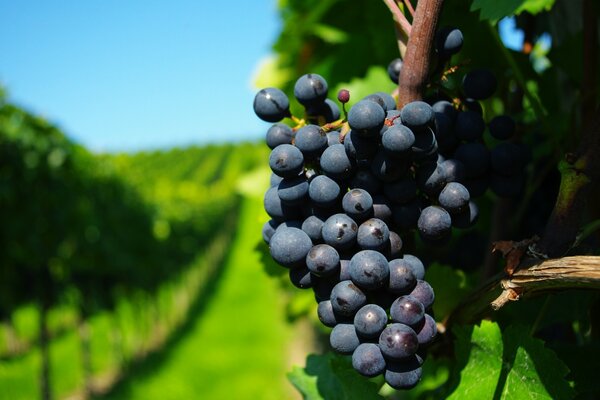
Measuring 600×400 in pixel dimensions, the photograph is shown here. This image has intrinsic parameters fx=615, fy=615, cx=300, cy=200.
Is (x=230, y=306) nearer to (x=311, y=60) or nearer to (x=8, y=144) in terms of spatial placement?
(x=8, y=144)

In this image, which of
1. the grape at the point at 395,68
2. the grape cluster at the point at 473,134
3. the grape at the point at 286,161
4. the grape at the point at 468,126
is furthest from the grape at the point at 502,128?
the grape at the point at 286,161

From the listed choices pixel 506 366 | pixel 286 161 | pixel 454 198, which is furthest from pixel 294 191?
pixel 506 366

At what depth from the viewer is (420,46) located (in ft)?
3.28

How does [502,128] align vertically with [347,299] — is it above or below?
above

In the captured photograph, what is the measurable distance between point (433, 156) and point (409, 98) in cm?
11

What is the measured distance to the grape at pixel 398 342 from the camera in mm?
941

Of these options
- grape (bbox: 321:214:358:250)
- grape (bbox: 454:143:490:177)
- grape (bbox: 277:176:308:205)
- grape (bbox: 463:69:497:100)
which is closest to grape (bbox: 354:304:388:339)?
grape (bbox: 321:214:358:250)

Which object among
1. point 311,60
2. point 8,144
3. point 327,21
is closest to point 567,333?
point 327,21

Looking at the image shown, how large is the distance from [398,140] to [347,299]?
0.87ft

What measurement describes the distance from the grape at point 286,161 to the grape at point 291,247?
0.33ft

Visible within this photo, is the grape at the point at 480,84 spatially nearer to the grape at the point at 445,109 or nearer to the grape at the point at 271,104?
the grape at the point at 445,109

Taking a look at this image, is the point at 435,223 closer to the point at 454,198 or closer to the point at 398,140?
the point at 454,198

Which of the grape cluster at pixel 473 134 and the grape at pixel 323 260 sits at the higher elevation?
the grape cluster at pixel 473 134

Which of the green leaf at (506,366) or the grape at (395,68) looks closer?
the green leaf at (506,366)
